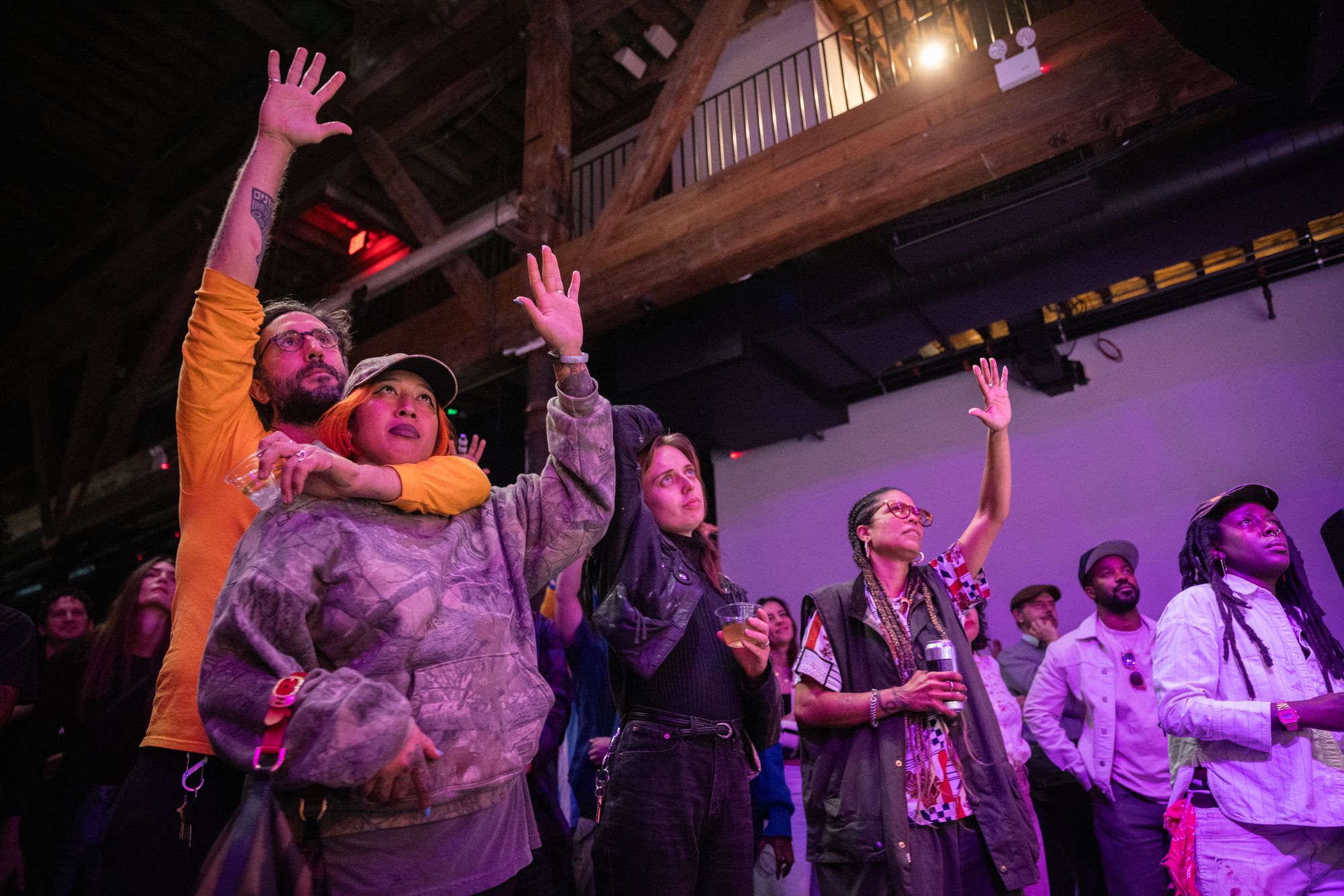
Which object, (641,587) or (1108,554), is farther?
(1108,554)

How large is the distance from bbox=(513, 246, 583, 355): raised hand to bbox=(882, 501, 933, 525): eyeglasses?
145 cm

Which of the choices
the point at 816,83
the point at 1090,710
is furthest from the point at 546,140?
the point at 1090,710

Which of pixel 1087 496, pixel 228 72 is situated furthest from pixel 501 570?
pixel 228 72

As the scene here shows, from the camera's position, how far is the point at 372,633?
1134 mm

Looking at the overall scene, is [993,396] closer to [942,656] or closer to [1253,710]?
[942,656]

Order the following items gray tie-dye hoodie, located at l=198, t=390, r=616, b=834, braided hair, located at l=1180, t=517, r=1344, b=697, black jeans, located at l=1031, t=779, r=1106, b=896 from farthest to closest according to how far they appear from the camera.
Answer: black jeans, located at l=1031, t=779, r=1106, b=896 < braided hair, located at l=1180, t=517, r=1344, b=697 < gray tie-dye hoodie, located at l=198, t=390, r=616, b=834

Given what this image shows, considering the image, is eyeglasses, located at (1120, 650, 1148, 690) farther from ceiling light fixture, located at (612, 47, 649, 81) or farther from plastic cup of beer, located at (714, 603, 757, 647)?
ceiling light fixture, located at (612, 47, 649, 81)

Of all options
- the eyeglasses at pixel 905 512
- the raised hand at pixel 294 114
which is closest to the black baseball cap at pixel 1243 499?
the eyeglasses at pixel 905 512

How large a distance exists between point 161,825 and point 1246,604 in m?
2.77

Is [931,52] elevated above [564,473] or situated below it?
above

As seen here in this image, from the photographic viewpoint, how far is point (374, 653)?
1124 mm

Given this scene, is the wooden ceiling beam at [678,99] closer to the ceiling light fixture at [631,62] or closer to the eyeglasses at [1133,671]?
the ceiling light fixture at [631,62]

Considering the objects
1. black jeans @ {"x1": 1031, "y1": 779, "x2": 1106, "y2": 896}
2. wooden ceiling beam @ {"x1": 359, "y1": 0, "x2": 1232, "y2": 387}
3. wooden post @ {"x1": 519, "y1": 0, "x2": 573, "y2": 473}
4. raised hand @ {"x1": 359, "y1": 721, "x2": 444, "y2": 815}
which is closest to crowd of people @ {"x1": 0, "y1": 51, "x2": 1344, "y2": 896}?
raised hand @ {"x1": 359, "y1": 721, "x2": 444, "y2": 815}

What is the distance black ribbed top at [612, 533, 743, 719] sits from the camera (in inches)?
74.6
